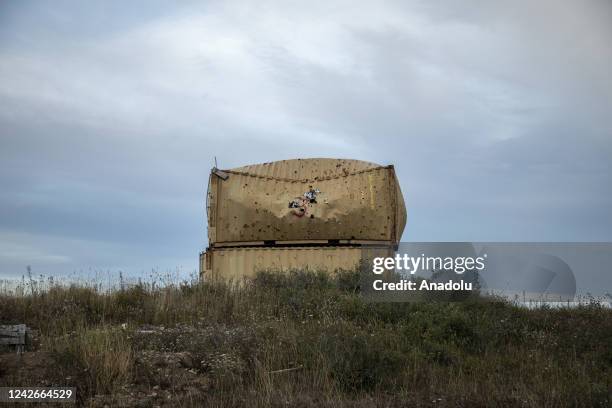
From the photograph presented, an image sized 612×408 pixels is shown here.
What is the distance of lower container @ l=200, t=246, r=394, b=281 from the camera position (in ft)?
53.4

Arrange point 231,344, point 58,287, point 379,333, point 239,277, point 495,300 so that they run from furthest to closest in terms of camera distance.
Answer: point 239,277 < point 495,300 < point 58,287 < point 379,333 < point 231,344

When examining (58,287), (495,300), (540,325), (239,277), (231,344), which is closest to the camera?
(231,344)

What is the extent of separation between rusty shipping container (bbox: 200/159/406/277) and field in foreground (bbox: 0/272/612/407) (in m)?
3.13

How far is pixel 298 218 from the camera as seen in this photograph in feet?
53.8

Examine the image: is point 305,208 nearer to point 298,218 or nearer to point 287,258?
point 298,218

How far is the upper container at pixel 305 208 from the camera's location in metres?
16.3

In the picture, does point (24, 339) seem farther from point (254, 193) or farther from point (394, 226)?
point (394, 226)

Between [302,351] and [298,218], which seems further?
[298,218]

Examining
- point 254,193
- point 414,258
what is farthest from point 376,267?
point 254,193

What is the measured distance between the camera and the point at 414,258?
15.1 meters

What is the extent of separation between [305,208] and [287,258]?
131 centimetres

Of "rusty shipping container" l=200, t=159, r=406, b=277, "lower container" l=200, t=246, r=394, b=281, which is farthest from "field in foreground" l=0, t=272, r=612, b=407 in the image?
"rusty shipping container" l=200, t=159, r=406, b=277

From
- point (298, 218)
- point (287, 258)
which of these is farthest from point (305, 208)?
point (287, 258)

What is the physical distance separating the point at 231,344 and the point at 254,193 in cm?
784
